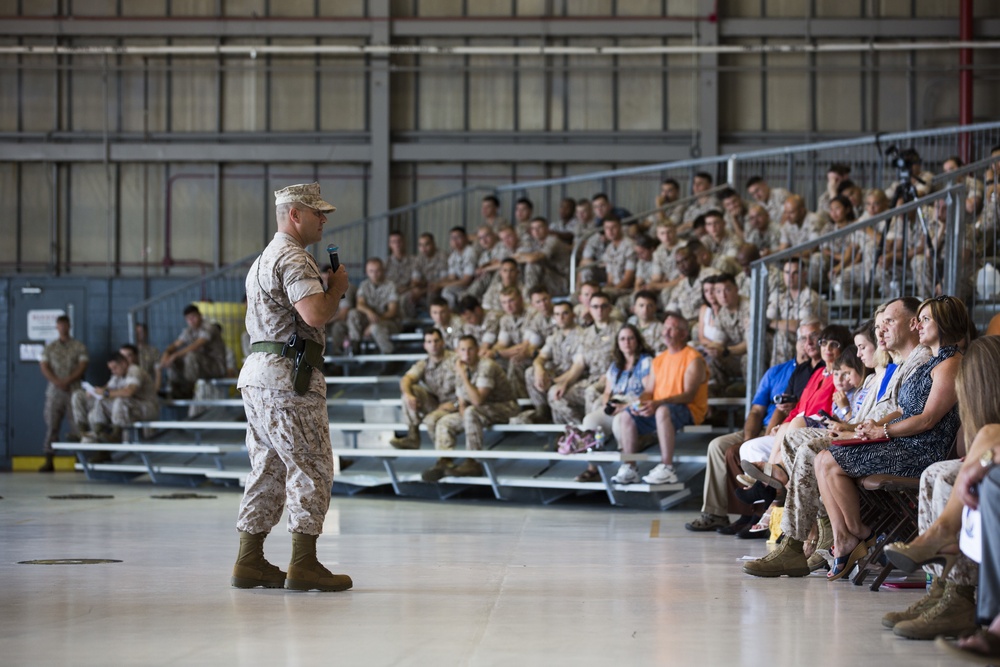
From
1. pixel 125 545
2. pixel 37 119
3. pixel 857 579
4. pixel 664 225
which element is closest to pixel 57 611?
pixel 125 545

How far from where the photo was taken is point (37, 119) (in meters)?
17.7

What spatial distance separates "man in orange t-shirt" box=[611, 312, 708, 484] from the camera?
9.26 m

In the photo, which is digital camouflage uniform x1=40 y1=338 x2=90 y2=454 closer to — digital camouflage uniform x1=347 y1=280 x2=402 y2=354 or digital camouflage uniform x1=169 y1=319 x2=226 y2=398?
digital camouflage uniform x1=169 y1=319 x2=226 y2=398

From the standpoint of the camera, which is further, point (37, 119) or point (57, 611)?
point (37, 119)

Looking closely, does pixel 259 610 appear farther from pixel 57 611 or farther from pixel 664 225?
pixel 664 225

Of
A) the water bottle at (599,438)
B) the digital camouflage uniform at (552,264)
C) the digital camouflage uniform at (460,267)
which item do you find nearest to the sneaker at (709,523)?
the water bottle at (599,438)

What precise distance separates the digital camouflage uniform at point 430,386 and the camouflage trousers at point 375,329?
2.32 meters

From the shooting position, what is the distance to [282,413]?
526 cm

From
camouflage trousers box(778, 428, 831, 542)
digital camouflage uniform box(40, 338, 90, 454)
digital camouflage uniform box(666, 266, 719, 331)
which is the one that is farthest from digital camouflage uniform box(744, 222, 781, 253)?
digital camouflage uniform box(40, 338, 90, 454)

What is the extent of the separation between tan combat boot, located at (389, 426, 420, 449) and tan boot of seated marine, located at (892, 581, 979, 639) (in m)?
7.10

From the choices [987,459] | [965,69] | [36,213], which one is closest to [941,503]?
[987,459]

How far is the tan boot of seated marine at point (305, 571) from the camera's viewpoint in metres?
5.33

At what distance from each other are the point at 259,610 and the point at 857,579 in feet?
8.59

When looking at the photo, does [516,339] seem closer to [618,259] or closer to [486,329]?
[486,329]
